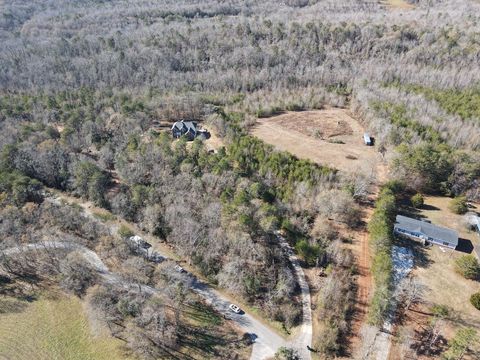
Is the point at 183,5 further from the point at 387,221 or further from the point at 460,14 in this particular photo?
the point at 387,221

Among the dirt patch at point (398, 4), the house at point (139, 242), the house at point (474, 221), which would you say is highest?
the dirt patch at point (398, 4)

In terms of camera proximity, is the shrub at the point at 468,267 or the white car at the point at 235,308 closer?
the white car at the point at 235,308

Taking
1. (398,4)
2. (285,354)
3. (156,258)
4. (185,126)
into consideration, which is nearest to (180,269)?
(156,258)

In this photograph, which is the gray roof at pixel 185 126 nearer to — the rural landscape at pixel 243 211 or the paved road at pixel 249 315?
the rural landscape at pixel 243 211

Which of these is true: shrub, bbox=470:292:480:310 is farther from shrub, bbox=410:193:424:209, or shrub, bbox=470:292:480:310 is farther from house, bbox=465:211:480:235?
shrub, bbox=410:193:424:209

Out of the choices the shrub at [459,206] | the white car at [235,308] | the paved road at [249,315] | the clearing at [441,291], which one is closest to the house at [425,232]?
the clearing at [441,291]
